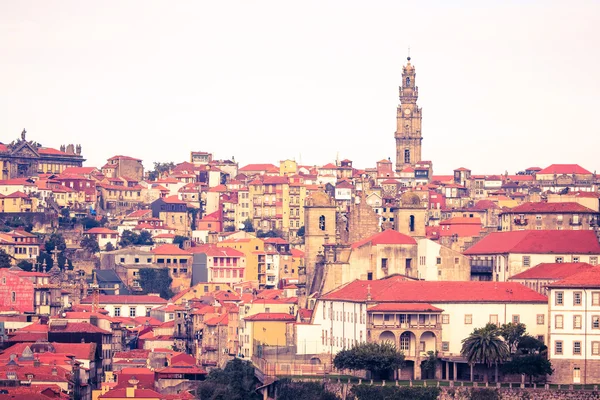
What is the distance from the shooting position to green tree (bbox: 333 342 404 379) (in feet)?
347

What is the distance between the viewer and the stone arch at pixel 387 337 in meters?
110

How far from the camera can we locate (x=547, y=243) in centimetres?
12519

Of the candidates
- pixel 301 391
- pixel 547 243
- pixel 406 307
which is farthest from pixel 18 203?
pixel 301 391

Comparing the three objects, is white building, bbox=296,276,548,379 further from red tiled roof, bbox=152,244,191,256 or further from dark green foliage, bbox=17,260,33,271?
red tiled roof, bbox=152,244,191,256

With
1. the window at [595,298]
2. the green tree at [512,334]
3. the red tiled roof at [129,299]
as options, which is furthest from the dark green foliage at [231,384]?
the red tiled roof at [129,299]

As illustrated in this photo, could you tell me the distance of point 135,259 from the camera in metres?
175

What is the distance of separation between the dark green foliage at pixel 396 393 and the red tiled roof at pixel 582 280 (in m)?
9.09

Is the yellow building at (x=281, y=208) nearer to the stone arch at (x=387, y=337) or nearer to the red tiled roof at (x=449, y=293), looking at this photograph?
the red tiled roof at (x=449, y=293)

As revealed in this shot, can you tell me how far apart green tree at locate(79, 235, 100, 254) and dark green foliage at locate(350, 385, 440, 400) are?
7547 centimetres

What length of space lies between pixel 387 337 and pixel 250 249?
218 feet

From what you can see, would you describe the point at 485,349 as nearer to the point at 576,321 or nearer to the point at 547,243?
the point at 576,321

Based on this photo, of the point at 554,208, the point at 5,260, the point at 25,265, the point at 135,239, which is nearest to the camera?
the point at 554,208

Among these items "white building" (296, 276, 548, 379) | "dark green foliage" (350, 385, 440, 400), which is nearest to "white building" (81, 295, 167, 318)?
"white building" (296, 276, 548, 379)

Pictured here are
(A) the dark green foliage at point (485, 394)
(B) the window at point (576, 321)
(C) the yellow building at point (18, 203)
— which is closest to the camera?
(A) the dark green foliage at point (485, 394)
